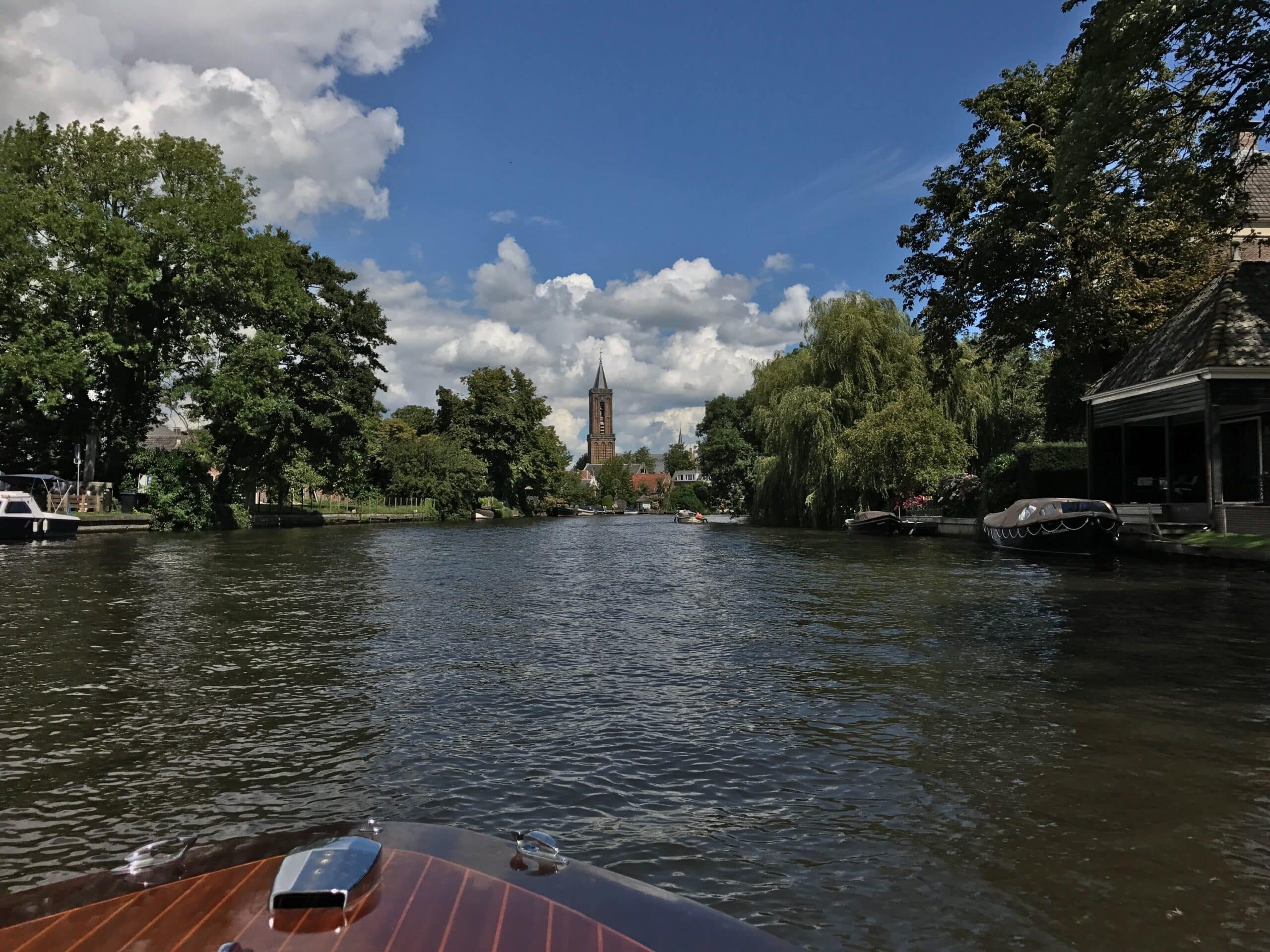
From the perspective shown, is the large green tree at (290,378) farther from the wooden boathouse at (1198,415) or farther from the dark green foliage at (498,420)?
the wooden boathouse at (1198,415)

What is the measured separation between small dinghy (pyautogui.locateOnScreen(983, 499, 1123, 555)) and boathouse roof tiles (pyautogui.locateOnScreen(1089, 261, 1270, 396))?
3654 millimetres

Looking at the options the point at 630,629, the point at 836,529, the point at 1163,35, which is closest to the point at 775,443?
the point at 836,529

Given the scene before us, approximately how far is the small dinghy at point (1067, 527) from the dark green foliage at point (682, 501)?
6158 centimetres

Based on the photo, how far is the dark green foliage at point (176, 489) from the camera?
38375 mm

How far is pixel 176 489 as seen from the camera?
38469mm

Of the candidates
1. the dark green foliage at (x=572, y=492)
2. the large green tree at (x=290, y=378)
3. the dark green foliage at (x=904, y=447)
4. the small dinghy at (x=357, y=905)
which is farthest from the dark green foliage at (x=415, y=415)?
the small dinghy at (x=357, y=905)

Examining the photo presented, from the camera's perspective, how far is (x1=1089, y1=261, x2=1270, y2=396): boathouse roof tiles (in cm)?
1939

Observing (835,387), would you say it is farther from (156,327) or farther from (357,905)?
(357,905)

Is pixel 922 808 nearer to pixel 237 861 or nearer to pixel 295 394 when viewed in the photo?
pixel 237 861

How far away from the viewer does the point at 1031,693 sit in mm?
7242

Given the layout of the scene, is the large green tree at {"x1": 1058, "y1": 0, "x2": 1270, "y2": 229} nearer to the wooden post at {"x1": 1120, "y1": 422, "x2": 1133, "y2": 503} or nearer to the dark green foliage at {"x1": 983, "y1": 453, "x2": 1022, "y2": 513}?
the wooden post at {"x1": 1120, "y1": 422, "x2": 1133, "y2": 503}

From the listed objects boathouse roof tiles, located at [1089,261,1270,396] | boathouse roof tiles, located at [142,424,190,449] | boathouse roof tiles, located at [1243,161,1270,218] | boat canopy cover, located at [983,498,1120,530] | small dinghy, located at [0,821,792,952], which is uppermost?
boathouse roof tiles, located at [1243,161,1270,218]

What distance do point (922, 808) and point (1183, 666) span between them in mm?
5068

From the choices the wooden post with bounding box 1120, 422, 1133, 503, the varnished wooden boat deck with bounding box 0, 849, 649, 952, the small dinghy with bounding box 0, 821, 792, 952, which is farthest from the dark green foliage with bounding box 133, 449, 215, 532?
the varnished wooden boat deck with bounding box 0, 849, 649, 952
